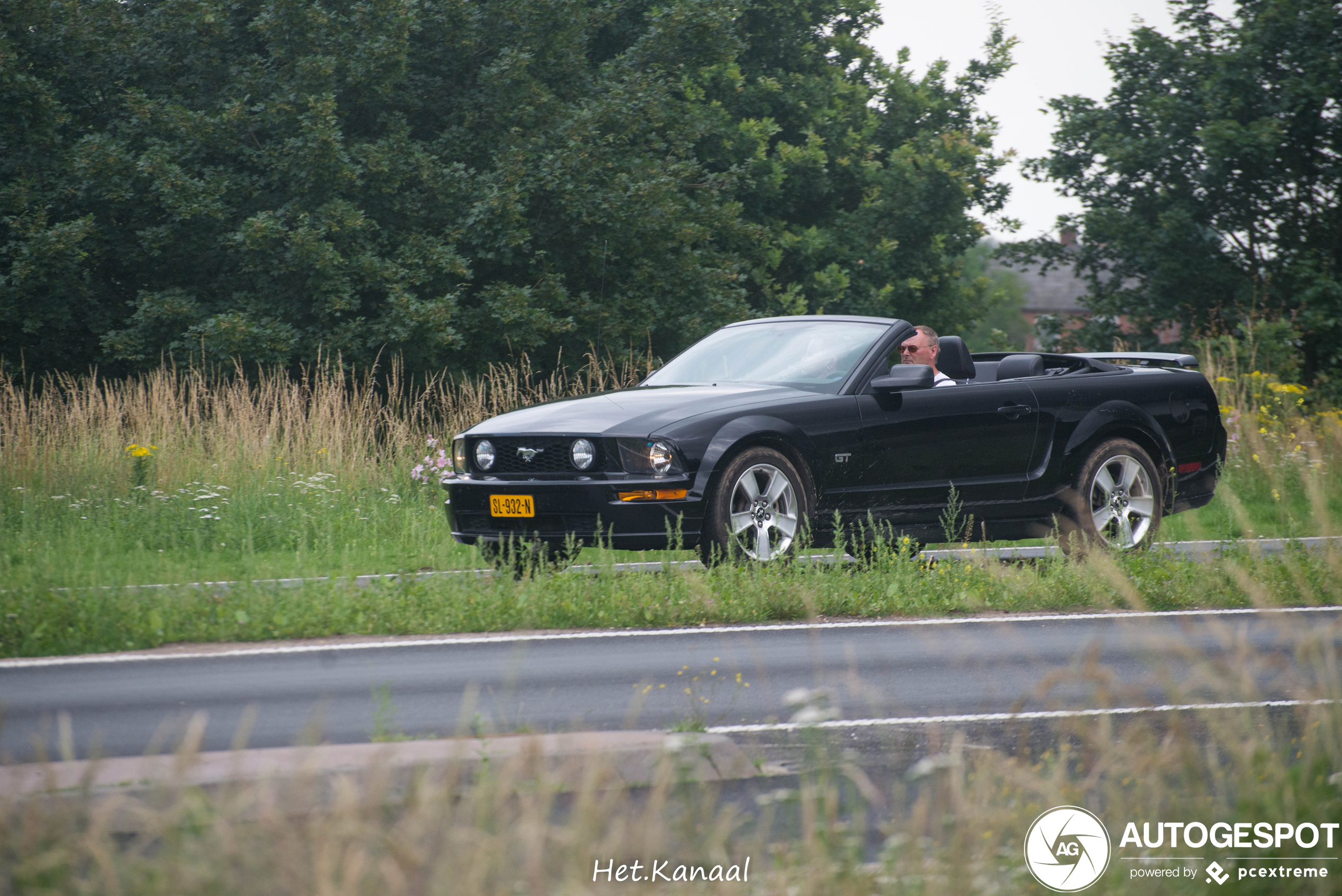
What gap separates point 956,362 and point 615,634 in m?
3.78

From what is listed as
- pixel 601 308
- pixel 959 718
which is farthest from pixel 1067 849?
pixel 601 308

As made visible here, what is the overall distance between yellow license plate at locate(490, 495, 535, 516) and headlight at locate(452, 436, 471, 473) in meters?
0.53

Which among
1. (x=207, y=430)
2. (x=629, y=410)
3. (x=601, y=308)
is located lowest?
(x=207, y=430)

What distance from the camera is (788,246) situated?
97.4ft

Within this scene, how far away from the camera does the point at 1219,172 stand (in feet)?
87.9

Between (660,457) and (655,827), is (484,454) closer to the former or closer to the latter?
(660,457)

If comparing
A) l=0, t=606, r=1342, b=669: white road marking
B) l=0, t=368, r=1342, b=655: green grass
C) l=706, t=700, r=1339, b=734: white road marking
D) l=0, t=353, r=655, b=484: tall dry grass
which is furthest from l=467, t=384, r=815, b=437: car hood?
l=0, t=353, r=655, b=484: tall dry grass

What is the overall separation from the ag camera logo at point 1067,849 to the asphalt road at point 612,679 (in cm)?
115

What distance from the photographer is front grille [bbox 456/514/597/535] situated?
866 cm

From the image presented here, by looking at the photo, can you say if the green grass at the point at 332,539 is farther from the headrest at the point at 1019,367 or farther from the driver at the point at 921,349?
the driver at the point at 921,349

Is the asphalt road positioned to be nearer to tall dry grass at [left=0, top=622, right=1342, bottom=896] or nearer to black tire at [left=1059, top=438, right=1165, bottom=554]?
tall dry grass at [left=0, top=622, right=1342, bottom=896]

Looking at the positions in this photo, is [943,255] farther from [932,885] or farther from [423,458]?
[932,885]

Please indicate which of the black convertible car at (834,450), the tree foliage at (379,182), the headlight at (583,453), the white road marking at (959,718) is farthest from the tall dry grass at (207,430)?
the white road marking at (959,718)

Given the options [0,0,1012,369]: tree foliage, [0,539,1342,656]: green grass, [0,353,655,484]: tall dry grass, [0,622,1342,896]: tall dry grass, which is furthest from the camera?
[0,0,1012,369]: tree foliage
